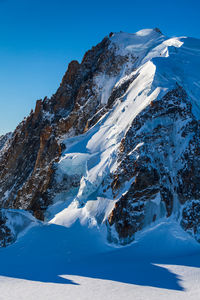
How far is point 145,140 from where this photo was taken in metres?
22.0

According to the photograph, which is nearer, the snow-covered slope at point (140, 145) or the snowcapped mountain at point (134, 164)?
the snowcapped mountain at point (134, 164)

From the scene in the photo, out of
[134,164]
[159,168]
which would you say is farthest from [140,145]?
[159,168]

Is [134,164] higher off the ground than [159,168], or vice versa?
[134,164]

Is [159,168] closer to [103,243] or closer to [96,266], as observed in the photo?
[103,243]

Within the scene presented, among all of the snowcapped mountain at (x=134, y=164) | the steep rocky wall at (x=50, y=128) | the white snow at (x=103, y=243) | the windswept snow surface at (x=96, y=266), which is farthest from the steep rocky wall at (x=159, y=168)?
the steep rocky wall at (x=50, y=128)

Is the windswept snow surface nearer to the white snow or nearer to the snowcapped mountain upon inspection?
the white snow

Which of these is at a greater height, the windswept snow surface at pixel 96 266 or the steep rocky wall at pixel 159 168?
the steep rocky wall at pixel 159 168

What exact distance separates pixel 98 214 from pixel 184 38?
2395cm

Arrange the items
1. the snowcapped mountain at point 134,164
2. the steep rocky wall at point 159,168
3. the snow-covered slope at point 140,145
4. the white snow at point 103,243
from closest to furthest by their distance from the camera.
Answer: the white snow at point 103,243 < the steep rocky wall at point 159,168 < the snowcapped mountain at point 134,164 < the snow-covered slope at point 140,145

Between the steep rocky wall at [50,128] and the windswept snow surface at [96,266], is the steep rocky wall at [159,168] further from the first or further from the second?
the steep rocky wall at [50,128]

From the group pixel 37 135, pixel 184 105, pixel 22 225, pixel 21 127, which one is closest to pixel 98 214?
pixel 22 225

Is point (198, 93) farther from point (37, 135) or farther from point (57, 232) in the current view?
point (37, 135)

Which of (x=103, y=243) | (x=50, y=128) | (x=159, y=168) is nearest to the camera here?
(x=103, y=243)

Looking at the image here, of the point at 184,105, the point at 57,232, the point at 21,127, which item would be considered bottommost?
the point at 57,232
